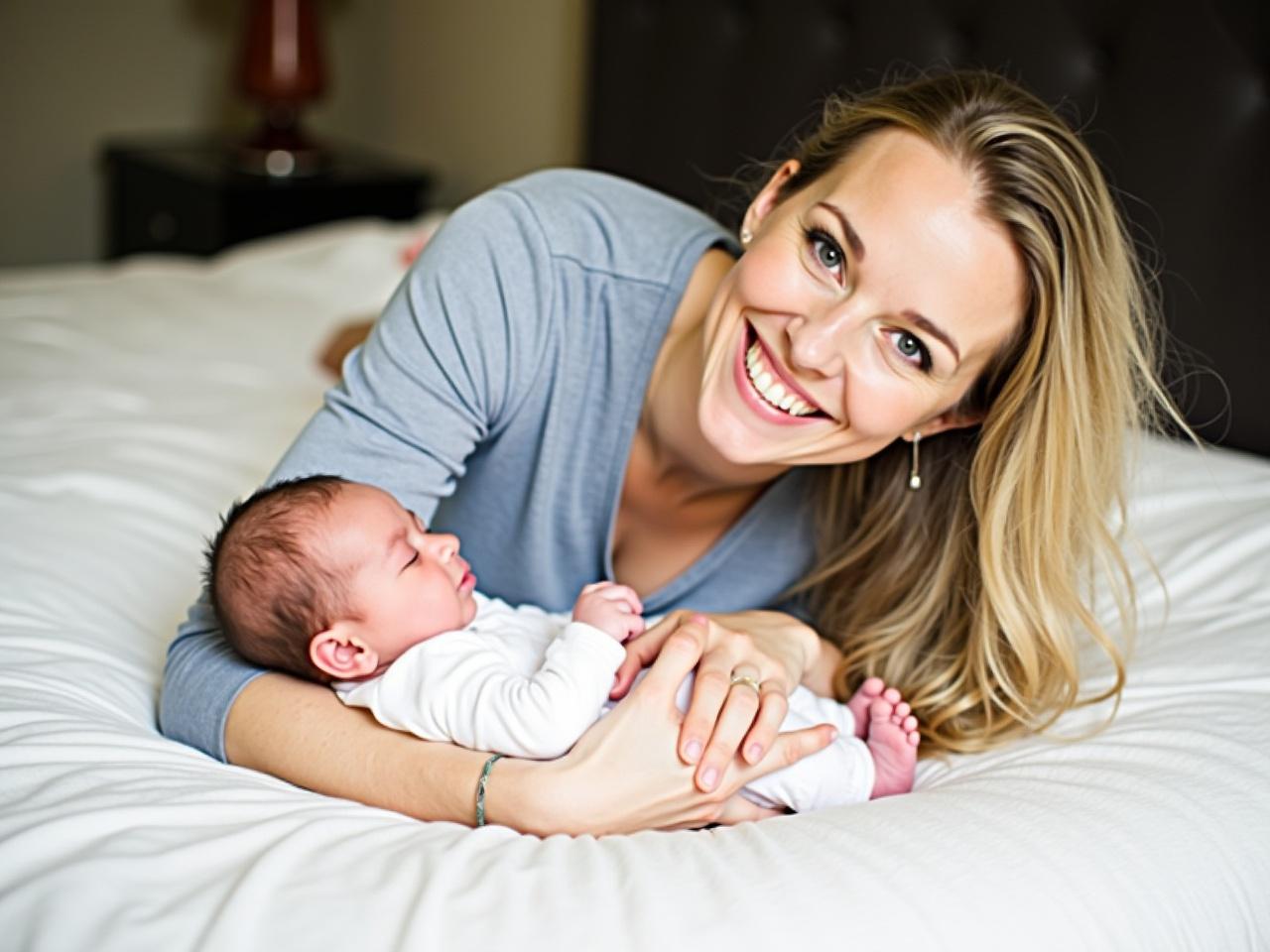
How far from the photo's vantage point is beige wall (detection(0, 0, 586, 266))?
11.5ft

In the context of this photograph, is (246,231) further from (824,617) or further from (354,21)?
(824,617)

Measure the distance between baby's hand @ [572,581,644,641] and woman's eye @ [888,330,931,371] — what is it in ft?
1.18

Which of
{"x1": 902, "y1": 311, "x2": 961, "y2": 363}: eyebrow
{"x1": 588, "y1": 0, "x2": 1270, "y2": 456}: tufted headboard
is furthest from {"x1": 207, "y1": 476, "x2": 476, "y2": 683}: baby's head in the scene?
{"x1": 588, "y1": 0, "x2": 1270, "y2": 456}: tufted headboard

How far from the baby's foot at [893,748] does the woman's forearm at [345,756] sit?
1.32 feet

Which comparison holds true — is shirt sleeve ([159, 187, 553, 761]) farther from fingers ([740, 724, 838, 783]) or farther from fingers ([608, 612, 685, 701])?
fingers ([740, 724, 838, 783])

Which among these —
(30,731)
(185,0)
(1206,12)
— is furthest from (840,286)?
(185,0)

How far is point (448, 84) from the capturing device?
12.3 ft

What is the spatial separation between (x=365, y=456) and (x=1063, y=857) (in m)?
0.74

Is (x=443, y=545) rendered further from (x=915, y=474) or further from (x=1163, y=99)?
(x=1163, y=99)

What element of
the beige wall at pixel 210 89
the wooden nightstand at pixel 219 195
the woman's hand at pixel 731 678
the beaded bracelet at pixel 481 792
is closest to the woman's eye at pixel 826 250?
the woman's hand at pixel 731 678

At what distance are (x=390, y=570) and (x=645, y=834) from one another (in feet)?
1.13

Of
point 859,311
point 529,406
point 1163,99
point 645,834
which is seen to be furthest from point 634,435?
point 1163,99

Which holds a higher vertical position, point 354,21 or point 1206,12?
point 1206,12

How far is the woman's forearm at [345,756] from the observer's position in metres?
1.13
